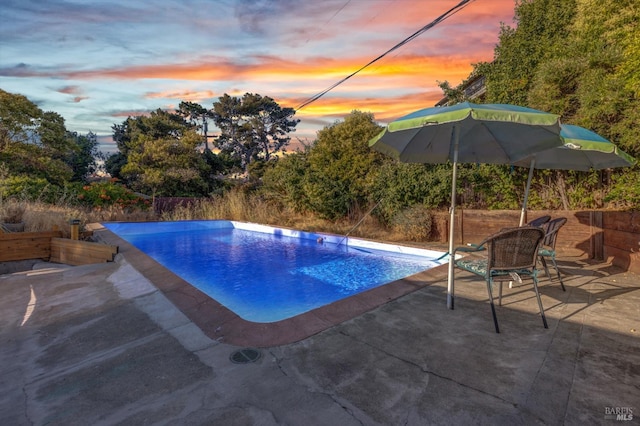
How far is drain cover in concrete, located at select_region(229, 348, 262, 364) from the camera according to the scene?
7.45ft

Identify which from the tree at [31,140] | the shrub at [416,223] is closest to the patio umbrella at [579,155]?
the shrub at [416,223]

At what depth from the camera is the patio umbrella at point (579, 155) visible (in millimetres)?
3709

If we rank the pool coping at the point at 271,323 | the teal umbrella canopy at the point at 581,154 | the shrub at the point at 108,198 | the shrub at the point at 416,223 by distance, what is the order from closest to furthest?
1. the pool coping at the point at 271,323
2. the teal umbrella canopy at the point at 581,154
3. the shrub at the point at 416,223
4. the shrub at the point at 108,198

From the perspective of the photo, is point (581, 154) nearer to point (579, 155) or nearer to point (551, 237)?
point (579, 155)

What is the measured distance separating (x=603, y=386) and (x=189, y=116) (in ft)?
102

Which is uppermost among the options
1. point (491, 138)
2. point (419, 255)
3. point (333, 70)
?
point (333, 70)

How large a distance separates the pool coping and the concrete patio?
Answer: 0.27 feet

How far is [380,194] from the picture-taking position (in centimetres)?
923

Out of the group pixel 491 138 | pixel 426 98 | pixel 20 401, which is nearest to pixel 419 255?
pixel 491 138

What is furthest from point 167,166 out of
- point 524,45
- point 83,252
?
point 524,45

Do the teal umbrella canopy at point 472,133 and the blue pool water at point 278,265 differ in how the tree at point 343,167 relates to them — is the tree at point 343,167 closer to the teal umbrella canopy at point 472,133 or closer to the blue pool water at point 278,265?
the blue pool water at point 278,265

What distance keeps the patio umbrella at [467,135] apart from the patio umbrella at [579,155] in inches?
21.0

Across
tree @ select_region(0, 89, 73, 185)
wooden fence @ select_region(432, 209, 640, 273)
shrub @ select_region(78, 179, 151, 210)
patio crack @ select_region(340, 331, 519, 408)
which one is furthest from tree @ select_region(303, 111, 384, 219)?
tree @ select_region(0, 89, 73, 185)

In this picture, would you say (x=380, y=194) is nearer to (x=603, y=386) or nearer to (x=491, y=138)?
(x=491, y=138)
